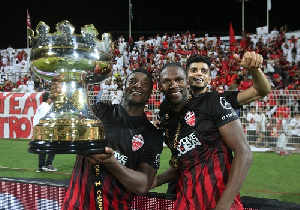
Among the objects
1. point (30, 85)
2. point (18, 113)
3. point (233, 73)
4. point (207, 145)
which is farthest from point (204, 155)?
point (30, 85)

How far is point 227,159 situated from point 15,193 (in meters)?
2.38

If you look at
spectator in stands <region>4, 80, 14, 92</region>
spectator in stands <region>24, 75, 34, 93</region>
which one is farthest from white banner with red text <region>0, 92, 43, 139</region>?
spectator in stands <region>4, 80, 14, 92</region>

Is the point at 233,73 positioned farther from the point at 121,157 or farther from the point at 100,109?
the point at 121,157

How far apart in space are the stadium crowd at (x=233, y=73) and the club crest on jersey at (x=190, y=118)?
4504 mm

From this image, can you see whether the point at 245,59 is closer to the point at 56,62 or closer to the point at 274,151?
the point at 56,62

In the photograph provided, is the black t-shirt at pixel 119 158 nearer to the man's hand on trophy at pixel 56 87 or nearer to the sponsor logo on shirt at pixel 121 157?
the sponsor logo on shirt at pixel 121 157

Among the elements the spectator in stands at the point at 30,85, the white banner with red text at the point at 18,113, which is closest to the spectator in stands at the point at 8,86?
the spectator in stands at the point at 30,85

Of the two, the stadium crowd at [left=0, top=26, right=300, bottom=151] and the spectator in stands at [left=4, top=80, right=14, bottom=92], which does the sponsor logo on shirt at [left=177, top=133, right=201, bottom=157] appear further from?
the spectator in stands at [left=4, top=80, right=14, bottom=92]

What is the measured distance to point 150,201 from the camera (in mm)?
2875

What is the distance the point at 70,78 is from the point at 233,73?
14207 millimetres

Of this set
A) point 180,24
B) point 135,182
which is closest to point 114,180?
point 135,182

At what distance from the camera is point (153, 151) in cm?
212

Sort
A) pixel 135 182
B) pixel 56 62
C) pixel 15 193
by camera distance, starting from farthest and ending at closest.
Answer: pixel 15 193
pixel 135 182
pixel 56 62

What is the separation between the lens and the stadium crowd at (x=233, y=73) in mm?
9664
